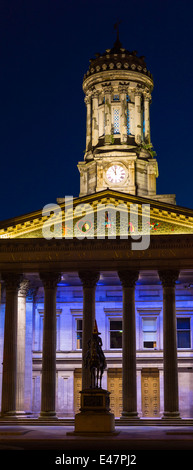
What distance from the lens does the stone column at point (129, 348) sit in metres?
42.8

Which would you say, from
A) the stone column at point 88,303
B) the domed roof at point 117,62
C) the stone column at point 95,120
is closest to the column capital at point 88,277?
the stone column at point 88,303

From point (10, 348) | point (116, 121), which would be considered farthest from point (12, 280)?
point (116, 121)

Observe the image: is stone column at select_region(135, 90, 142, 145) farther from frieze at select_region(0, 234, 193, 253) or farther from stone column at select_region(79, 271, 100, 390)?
stone column at select_region(79, 271, 100, 390)

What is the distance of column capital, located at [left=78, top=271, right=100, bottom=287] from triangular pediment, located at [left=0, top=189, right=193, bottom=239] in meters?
2.45

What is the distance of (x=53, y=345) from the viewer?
145 feet

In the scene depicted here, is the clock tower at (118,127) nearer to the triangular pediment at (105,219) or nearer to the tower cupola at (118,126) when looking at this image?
the tower cupola at (118,126)

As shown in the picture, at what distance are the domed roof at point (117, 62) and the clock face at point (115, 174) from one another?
29.4 ft

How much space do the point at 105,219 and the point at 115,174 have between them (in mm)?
10667

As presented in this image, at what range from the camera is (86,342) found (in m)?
43.3

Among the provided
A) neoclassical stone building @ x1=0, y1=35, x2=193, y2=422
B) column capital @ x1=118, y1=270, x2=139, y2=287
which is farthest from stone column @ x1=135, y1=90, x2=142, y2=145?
column capital @ x1=118, y1=270, x2=139, y2=287
